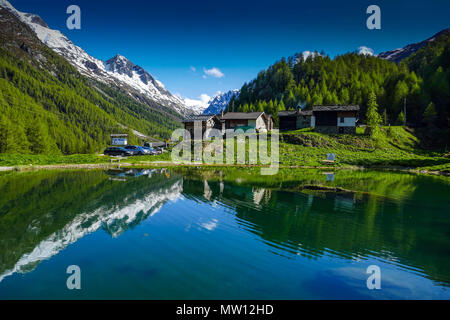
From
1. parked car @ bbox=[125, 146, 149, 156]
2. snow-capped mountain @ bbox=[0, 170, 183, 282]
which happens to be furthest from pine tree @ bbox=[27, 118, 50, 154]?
snow-capped mountain @ bbox=[0, 170, 183, 282]

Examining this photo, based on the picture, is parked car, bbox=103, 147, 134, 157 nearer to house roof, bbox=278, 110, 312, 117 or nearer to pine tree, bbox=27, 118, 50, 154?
pine tree, bbox=27, 118, 50, 154

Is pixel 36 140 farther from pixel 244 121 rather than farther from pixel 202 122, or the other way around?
pixel 244 121

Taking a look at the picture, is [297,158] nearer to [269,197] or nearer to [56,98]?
[269,197]

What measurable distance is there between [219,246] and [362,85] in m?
110

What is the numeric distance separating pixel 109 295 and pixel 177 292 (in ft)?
5.82

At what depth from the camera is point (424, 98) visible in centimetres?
8344

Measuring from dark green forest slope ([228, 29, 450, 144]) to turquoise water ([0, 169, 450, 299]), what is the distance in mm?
80859

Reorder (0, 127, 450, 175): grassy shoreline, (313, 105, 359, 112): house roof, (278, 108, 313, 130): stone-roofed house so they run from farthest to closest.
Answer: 1. (278, 108, 313, 130): stone-roofed house
2. (313, 105, 359, 112): house roof
3. (0, 127, 450, 175): grassy shoreline

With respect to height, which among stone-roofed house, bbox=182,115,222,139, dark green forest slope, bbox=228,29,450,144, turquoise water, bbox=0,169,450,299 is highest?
dark green forest slope, bbox=228,29,450,144

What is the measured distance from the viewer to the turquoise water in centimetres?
712

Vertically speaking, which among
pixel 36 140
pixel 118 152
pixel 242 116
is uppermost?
pixel 242 116

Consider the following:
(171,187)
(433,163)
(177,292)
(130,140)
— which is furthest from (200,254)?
(130,140)

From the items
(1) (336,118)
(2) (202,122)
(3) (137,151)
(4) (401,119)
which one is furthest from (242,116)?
(4) (401,119)

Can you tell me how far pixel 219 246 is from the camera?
10.1m
